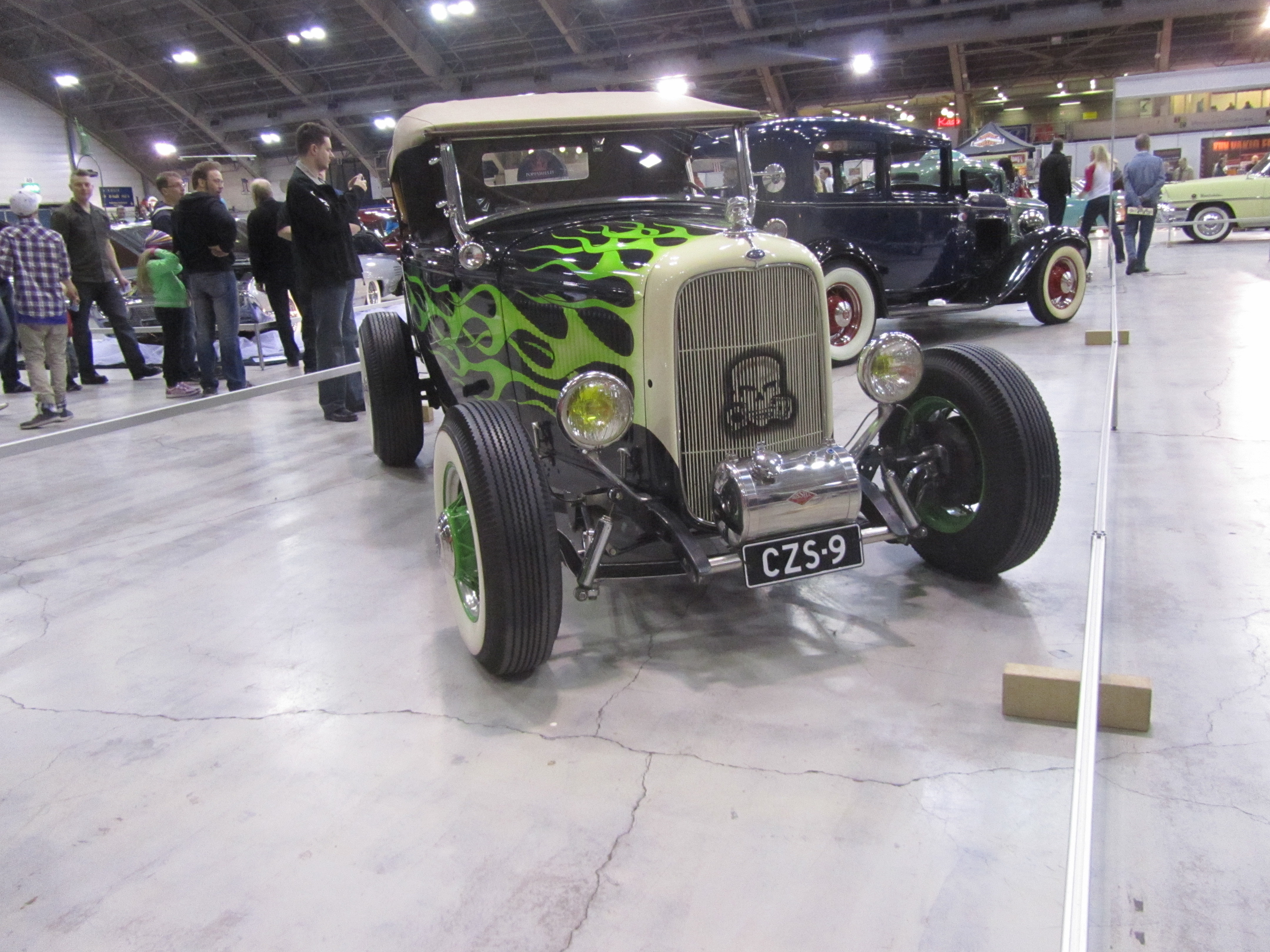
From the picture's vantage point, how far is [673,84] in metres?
22.9

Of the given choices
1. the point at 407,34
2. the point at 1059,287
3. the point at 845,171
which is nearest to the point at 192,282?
the point at 845,171

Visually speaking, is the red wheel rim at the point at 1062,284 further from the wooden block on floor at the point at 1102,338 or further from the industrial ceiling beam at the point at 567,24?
the industrial ceiling beam at the point at 567,24

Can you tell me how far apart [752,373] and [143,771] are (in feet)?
6.75

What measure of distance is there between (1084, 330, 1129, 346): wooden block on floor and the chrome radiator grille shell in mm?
5129

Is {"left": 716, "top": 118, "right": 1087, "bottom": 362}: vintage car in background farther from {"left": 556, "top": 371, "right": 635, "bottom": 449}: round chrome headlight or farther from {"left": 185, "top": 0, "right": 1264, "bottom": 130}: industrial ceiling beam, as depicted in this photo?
{"left": 185, "top": 0, "right": 1264, "bottom": 130}: industrial ceiling beam

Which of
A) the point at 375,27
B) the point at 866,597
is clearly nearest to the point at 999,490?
the point at 866,597

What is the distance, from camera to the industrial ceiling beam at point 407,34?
66.2ft

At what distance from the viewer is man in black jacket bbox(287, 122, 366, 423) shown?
18.7ft

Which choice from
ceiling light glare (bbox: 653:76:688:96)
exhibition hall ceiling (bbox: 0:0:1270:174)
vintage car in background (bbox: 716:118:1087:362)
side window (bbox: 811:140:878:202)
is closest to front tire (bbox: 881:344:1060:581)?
vintage car in background (bbox: 716:118:1087:362)

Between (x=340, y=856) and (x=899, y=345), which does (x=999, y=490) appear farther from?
(x=340, y=856)

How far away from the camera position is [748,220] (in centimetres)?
310

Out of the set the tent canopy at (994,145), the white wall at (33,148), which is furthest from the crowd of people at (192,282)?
the white wall at (33,148)

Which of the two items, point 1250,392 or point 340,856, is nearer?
point 340,856

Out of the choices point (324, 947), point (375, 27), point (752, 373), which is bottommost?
point (324, 947)
